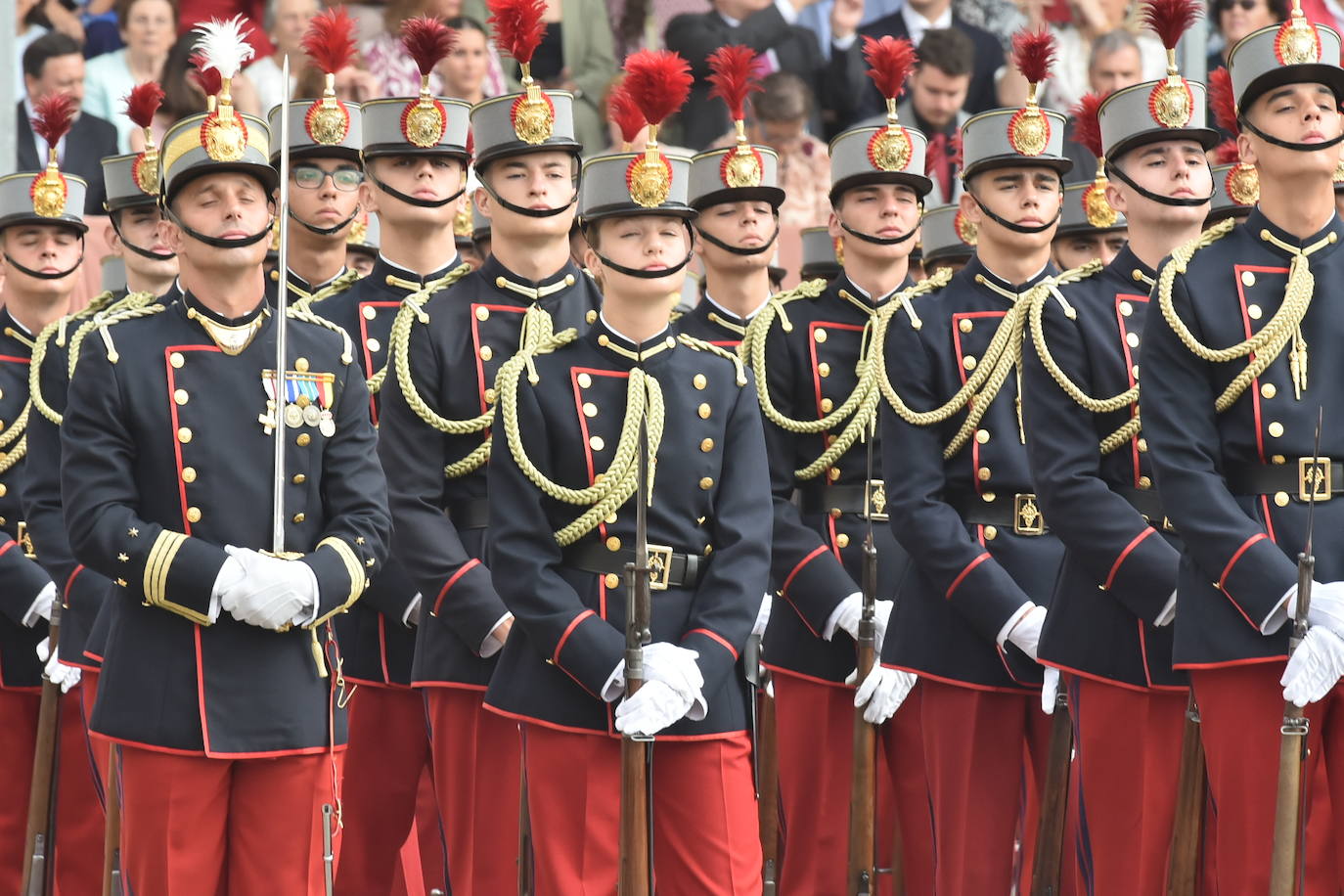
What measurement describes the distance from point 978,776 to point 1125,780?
22.4 inches

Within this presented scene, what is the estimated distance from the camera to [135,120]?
24.5ft

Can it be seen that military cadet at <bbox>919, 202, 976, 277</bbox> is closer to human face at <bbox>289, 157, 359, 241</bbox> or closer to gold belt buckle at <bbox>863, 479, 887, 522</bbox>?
gold belt buckle at <bbox>863, 479, 887, 522</bbox>

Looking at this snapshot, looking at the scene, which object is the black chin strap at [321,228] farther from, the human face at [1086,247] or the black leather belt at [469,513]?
the human face at [1086,247]

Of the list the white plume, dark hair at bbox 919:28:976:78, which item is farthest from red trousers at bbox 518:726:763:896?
dark hair at bbox 919:28:976:78

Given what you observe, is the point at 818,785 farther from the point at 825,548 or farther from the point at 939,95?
the point at 939,95

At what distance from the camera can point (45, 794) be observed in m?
7.46

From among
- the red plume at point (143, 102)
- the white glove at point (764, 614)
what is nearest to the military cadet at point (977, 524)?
the white glove at point (764, 614)

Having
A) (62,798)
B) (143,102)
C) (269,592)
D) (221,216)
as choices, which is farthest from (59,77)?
(269,592)

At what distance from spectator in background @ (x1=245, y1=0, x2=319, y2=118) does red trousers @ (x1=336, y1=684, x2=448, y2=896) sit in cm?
585

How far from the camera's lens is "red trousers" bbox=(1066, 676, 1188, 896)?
6.14 meters

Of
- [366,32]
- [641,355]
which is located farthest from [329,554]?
[366,32]

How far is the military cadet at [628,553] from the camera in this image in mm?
5633

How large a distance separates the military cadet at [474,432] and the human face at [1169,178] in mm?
1593

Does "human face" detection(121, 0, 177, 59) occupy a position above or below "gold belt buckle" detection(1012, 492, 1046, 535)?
above
